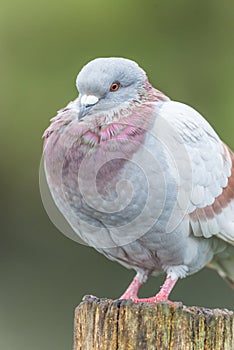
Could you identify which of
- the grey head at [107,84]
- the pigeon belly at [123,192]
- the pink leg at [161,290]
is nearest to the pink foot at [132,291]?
the pink leg at [161,290]

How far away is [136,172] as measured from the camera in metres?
5.73

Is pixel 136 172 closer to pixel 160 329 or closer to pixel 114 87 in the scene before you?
pixel 114 87

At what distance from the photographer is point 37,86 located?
1129 centimetres

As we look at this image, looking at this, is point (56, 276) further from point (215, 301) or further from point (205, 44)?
point (205, 44)

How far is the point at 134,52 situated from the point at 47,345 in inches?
148

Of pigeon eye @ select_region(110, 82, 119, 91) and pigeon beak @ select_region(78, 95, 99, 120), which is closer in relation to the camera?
pigeon beak @ select_region(78, 95, 99, 120)

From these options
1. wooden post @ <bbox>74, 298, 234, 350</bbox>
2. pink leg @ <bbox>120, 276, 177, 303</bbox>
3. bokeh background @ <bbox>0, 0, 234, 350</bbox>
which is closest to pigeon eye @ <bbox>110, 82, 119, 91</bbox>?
pink leg @ <bbox>120, 276, 177, 303</bbox>

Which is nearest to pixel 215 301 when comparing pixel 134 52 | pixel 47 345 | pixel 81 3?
pixel 47 345

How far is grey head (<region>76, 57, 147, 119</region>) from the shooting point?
574 centimetres

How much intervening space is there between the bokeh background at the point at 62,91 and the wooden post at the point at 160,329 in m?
5.47

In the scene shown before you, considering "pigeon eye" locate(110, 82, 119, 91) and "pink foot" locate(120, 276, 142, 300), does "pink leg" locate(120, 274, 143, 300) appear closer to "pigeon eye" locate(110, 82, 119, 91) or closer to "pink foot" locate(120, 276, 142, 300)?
"pink foot" locate(120, 276, 142, 300)

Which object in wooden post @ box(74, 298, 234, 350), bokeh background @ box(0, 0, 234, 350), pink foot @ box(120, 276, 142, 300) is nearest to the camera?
wooden post @ box(74, 298, 234, 350)

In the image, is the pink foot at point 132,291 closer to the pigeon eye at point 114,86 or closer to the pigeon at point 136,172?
the pigeon at point 136,172

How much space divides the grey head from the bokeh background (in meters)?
4.52
